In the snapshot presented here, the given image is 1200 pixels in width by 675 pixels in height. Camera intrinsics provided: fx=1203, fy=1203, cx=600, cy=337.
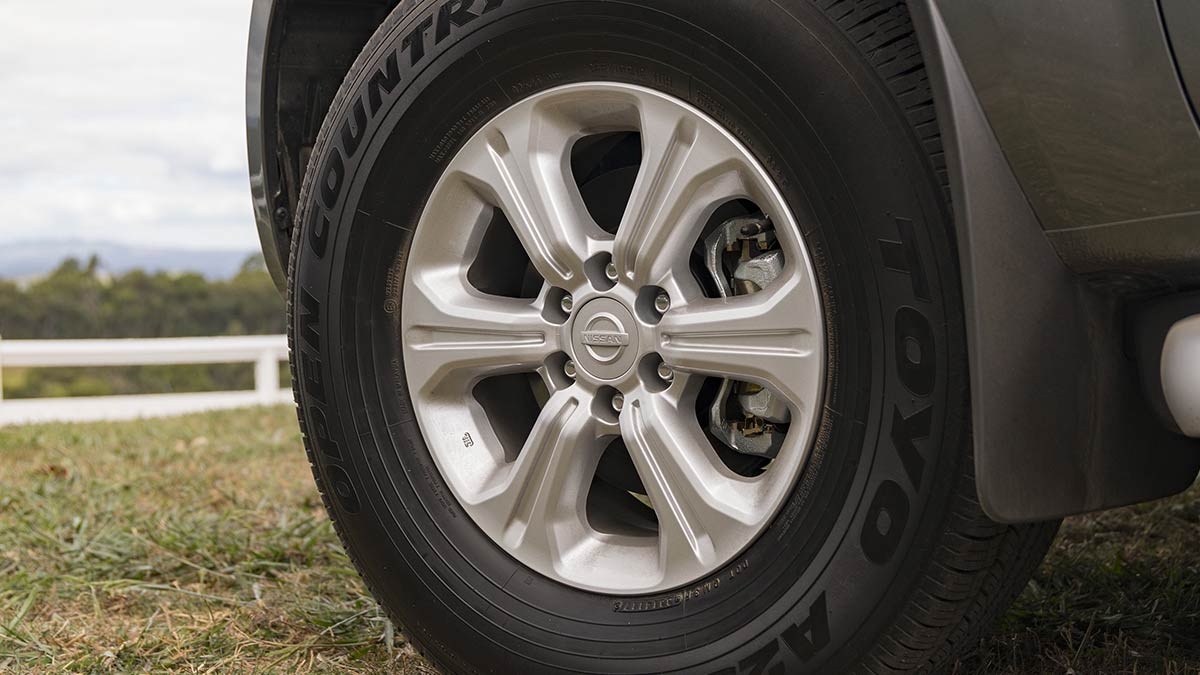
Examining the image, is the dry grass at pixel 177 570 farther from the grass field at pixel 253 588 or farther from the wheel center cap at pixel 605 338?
the wheel center cap at pixel 605 338

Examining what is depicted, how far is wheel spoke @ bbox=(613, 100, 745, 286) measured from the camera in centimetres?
182

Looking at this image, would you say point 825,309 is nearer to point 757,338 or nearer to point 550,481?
point 757,338

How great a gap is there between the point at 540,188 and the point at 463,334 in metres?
0.30

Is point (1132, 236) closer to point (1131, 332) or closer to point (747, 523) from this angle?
point (1131, 332)

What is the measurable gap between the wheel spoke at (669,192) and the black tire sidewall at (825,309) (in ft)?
0.17

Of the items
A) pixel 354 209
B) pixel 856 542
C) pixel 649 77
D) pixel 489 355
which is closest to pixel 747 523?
pixel 856 542

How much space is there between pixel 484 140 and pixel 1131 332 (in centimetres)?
108

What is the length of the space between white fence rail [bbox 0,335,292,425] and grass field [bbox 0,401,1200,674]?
413 centimetres

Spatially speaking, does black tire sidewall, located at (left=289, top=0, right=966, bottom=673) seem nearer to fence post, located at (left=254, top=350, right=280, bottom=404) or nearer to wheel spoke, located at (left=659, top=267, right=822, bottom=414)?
wheel spoke, located at (left=659, top=267, right=822, bottom=414)

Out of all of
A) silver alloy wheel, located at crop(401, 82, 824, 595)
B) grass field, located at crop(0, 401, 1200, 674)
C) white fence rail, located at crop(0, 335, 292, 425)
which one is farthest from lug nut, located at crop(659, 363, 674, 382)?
white fence rail, located at crop(0, 335, 292, 425)

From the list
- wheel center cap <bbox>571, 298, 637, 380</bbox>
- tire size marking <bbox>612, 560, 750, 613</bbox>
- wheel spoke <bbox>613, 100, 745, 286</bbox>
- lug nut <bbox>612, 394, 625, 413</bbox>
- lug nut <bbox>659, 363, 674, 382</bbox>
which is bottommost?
tire size marking <bbox>612, 560, 750, 613</bbox>

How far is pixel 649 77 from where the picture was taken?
1.86m

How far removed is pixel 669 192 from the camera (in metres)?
1.85

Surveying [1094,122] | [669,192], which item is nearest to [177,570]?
[669,192]
